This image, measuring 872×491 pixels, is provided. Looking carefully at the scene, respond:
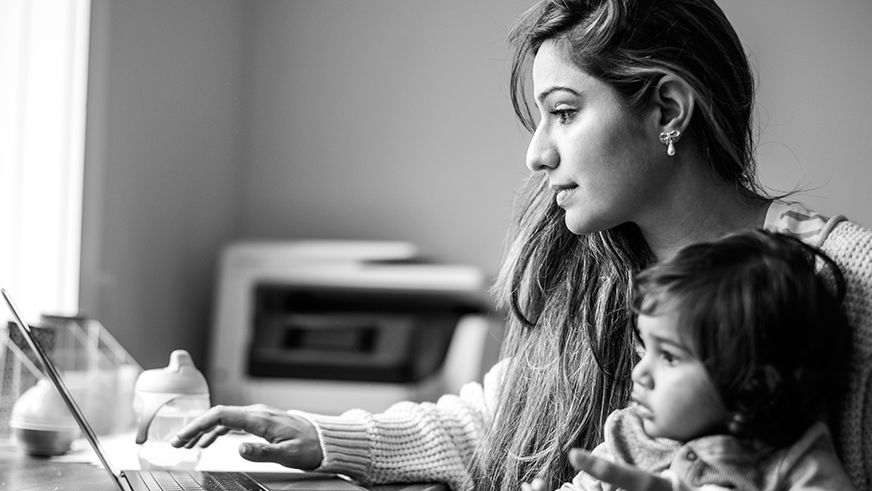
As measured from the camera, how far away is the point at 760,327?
85 cm

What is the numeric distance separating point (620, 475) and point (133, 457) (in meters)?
0.66

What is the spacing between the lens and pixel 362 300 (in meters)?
3.14

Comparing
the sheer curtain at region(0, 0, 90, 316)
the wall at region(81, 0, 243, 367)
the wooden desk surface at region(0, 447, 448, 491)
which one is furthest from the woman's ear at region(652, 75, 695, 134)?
the wall at region(81, 0, 243, 367)

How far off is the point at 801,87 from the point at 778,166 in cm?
25

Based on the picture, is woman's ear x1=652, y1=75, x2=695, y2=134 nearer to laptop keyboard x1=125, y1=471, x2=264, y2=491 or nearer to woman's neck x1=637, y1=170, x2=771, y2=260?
woman's neck x1=637, y1=170, x2=771, y2=260

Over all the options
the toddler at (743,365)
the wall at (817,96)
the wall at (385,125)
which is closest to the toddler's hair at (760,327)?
the toddler at (743,365)

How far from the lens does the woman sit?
3.62 feet

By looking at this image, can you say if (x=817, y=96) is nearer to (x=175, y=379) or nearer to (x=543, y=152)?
(x=543, y=152)

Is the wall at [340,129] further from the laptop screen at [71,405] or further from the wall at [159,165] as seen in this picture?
the laptop screen at [71,405]

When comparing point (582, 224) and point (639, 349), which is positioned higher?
point (582, 224)

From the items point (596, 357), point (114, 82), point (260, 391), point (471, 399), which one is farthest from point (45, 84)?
point (596, 357)

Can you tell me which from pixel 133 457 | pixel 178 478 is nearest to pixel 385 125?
pixel 133 457

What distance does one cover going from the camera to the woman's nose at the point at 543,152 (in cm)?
113

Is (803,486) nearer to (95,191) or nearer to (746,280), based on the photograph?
(746,280)
